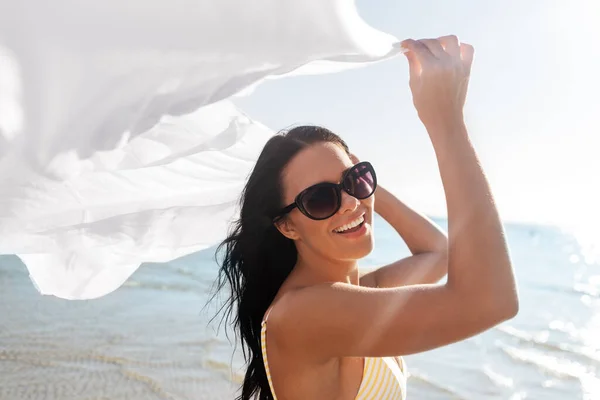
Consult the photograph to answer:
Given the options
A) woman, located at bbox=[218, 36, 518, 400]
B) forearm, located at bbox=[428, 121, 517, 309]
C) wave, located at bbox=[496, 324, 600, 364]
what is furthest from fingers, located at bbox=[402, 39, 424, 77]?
wave, located at bbox=[496, 324, 600, 364]

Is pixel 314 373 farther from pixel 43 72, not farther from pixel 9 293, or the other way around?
pixel 9 293

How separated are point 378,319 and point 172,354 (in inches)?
279

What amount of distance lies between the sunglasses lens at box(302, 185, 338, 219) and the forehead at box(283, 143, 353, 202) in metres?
0.05

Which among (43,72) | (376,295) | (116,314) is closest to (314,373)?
(376,295)

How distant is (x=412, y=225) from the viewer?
3.09 metres

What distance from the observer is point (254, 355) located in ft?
8.89

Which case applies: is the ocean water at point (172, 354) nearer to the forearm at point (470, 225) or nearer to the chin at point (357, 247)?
the chin at point (357, 247)

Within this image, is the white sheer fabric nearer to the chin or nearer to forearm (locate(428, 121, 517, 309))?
forearm (locate(428, 121, 517, 309))

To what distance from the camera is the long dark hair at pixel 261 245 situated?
92.4 inches

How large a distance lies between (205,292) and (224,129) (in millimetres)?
12871

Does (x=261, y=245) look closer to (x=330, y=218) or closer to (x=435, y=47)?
(x=330, y=218)

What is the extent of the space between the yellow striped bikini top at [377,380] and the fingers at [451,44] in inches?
44.4

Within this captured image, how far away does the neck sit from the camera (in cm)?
238

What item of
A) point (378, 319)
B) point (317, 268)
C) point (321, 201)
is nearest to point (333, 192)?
point (321, 201)
